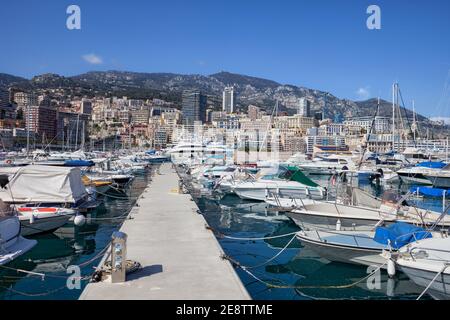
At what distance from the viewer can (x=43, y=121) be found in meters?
136

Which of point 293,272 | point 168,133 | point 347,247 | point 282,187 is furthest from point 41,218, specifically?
point 168,133

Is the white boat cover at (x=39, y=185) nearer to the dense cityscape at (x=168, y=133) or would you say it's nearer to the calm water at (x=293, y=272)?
the calm water at (x=293, y=272)

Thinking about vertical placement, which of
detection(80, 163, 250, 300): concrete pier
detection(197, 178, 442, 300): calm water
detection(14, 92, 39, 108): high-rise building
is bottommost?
detection(197, 178, 442, 300): calm water

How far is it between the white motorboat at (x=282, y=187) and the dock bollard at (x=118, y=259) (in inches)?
669

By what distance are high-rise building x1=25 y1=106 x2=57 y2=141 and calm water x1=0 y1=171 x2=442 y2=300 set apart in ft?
395

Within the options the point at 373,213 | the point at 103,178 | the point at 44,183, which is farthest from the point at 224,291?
the point at 103,178

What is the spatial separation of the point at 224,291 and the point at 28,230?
10147mm

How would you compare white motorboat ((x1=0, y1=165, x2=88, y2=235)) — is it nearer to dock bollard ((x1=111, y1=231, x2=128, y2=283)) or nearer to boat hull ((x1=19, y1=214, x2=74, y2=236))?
boat hull ((x1=19, y1=214, x2=74, y2=236))

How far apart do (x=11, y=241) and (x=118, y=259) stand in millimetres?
5114

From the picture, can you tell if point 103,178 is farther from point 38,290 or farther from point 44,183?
point 38,290

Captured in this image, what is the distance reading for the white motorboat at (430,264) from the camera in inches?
367

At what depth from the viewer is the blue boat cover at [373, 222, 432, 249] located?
11.5 metres

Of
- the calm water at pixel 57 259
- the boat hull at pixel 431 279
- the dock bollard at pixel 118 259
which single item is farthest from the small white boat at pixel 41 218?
the boat hull at pixel 431 279

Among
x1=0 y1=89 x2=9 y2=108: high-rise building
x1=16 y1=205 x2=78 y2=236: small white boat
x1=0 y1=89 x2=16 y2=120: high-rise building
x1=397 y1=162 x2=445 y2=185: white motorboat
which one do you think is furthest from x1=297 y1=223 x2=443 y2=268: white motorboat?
x1=0 y1=89 x2=9 y2=108: high-rise building
